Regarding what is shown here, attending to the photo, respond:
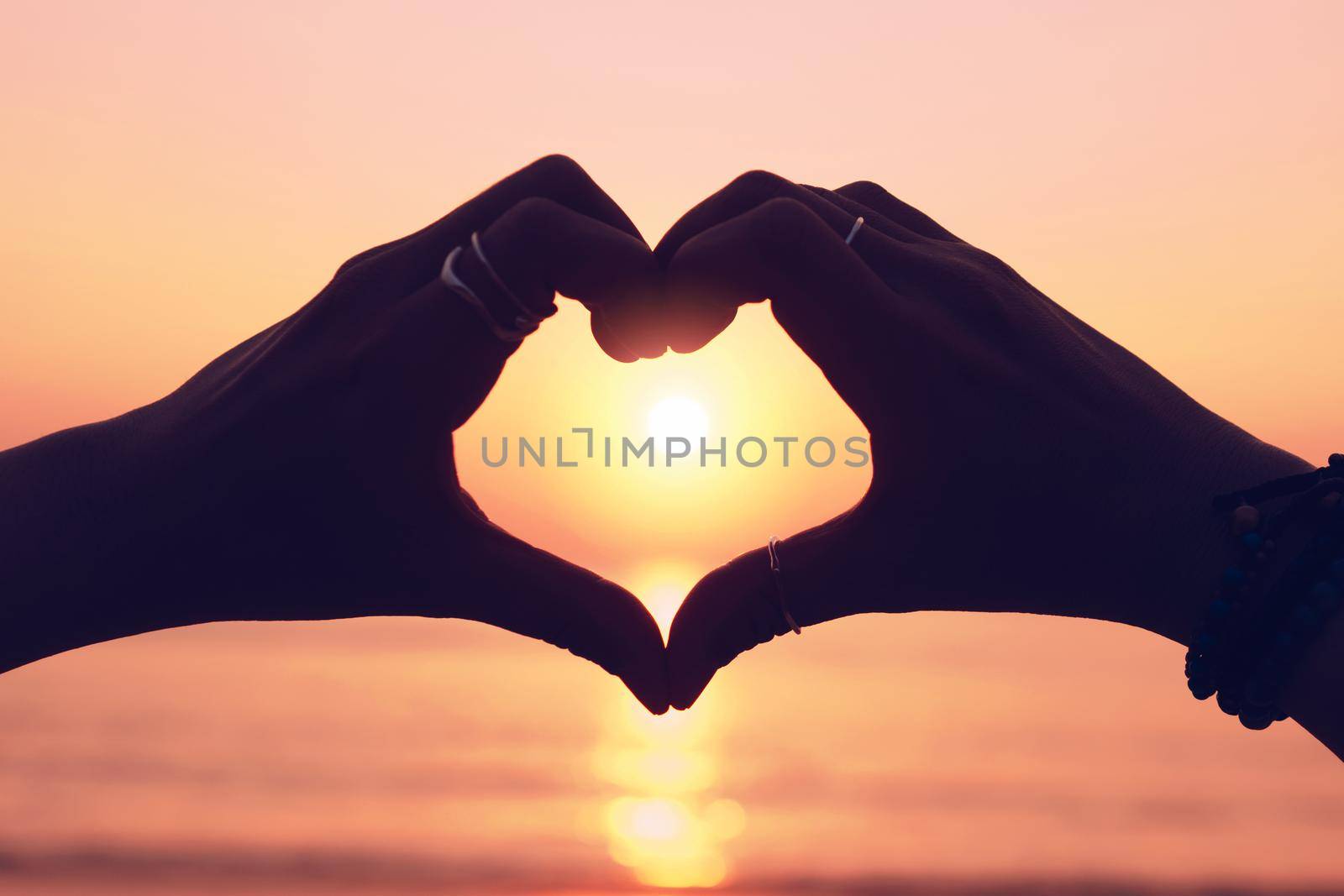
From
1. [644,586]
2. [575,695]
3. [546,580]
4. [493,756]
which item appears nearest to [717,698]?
[575,695]

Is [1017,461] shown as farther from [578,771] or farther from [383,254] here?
[578,771]

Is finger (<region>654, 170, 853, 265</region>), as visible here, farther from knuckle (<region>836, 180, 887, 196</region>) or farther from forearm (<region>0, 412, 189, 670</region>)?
forearm (<region>0, 412, 189, 670</region>)

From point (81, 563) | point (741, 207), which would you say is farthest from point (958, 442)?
point (81, 563)

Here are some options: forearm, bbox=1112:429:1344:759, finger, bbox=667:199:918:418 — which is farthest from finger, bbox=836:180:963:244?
forearm, bbox=1112:429:1344:759

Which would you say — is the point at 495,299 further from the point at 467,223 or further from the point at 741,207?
the point at 741,207

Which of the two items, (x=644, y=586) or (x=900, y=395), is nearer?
(x=900, y=395)

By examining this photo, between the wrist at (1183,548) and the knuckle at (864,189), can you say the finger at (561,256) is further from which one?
the wrist at (1183,548)

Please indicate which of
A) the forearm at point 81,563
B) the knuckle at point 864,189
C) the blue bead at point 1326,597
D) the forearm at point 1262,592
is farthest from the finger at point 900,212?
the forearm at point 81,563
